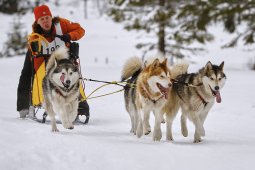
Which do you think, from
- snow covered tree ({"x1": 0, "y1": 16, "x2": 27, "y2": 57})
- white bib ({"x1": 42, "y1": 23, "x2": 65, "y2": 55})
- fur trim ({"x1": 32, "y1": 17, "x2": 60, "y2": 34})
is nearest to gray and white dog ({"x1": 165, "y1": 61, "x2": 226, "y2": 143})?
white bib ({"x1": 42, "y1": 23, "x2": 65, "y2": 55})

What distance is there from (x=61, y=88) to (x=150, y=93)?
3.91 ft

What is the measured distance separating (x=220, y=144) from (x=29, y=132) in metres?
2.40

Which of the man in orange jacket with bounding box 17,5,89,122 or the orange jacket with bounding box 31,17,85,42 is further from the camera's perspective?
the orange jacket with bounding box 31,17,85,42

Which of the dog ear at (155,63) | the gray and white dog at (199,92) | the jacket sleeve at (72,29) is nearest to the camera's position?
the dog ear at (155,63)

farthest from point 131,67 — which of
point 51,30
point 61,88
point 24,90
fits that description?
point 24,90

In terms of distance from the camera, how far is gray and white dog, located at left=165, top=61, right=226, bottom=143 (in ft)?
17.6

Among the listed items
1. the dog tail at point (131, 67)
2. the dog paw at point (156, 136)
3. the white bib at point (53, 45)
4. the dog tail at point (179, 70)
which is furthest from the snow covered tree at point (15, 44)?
the dog paw at point (156, 136)

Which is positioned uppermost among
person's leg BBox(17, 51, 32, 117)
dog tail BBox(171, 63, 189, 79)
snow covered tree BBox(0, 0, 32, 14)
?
snow covered tree BBox(0, 0, 32, 14)

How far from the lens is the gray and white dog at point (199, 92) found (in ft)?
17.6

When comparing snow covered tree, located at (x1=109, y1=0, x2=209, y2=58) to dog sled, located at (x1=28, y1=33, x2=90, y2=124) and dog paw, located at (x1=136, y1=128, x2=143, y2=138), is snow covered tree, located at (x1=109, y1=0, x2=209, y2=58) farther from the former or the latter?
dog paw, located at (x1=136, y1=128, x2=143, y2=138)

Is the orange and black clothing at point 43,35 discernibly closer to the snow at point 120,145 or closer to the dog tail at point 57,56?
the dog tail at point 57,56

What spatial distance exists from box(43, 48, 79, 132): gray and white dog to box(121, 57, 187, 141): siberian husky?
0.85 m

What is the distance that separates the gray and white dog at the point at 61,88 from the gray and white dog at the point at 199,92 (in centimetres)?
131

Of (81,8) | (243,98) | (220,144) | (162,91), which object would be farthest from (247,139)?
(81,8)
